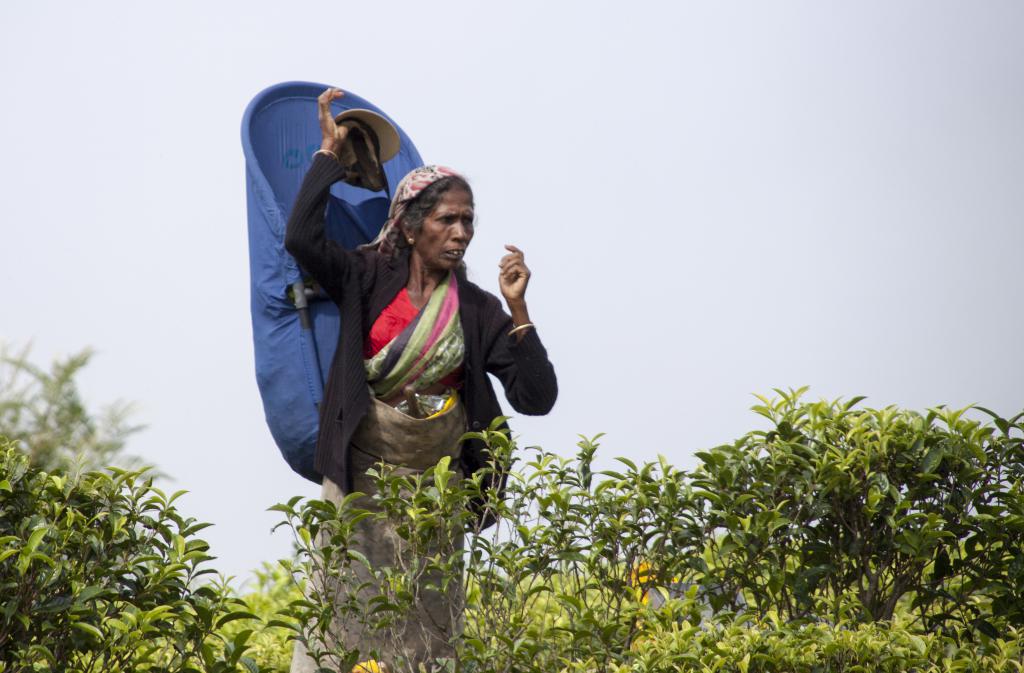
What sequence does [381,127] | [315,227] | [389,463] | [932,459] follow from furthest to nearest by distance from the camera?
[381,127] → [389,463] → [315,227] → [932,459]

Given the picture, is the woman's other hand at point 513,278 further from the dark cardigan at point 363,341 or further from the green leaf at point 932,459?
the green leaf at point 932,459

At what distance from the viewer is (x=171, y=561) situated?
3900 mm

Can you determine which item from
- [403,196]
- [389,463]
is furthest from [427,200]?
[389,463]

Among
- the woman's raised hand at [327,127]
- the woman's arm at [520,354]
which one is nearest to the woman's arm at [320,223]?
the woman's raised hand at [327,127]

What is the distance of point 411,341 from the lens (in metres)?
4.75

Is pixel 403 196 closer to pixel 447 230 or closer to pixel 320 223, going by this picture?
pixel 447 230

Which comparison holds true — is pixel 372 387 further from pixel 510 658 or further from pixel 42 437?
pixel 42 437

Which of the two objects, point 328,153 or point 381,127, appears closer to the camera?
point 328,153

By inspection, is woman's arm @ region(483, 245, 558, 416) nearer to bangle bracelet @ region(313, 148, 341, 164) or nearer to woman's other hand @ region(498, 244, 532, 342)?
woman's other hand @ region(498, 244, 532, 342)

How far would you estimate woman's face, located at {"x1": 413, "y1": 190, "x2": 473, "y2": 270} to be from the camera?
4.79 metres

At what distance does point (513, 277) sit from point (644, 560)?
1.03 meters

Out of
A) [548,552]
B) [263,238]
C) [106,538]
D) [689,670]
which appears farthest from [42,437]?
[689,670]

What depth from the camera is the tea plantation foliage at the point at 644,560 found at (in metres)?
3.86

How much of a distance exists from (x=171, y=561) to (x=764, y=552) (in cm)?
178
